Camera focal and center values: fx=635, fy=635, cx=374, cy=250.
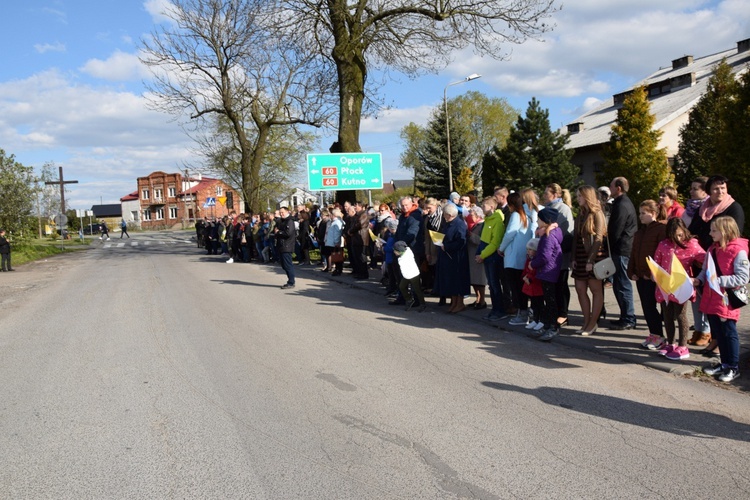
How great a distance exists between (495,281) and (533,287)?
1376mm

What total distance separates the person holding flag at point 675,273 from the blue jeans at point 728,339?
0.53m

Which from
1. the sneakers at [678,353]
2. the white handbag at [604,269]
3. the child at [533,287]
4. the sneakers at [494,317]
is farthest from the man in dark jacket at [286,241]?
the sneakers at [678,353]

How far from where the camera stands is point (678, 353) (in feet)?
22.4

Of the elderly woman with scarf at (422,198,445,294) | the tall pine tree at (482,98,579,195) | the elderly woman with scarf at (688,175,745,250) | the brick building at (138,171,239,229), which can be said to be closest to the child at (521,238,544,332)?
the elderly woman with scarf at (688,175,745,250)

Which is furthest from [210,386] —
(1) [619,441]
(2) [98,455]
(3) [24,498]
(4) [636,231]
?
(4) [636,231]

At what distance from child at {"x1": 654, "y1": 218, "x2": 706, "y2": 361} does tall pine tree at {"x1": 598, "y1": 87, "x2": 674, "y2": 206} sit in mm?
25584

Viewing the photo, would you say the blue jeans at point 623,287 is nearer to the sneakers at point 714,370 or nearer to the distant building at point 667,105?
the sneakers at point 714,370

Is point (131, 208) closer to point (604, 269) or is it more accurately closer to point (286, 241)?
point (286, 241)

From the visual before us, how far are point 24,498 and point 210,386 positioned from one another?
2520 millimetres

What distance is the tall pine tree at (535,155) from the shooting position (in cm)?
4194

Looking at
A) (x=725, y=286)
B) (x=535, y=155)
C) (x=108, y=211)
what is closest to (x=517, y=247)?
(x=725, y=286)

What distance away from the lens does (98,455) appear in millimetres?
4746

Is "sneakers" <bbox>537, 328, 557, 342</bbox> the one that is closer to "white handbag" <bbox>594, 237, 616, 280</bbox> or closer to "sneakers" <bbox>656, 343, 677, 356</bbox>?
"white handbag" <bbox>594, 237, 616, 280</bbox>

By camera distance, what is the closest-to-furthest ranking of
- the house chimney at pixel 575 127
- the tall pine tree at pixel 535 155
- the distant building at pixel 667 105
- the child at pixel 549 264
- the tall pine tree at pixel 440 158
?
the child at pixel 549 264 → the distant building at pixel 667 105 → the tall pine tree at pixel 535 155 → the tall pine tree at pixel 440 158 → the house chimney at pixel 575 127
